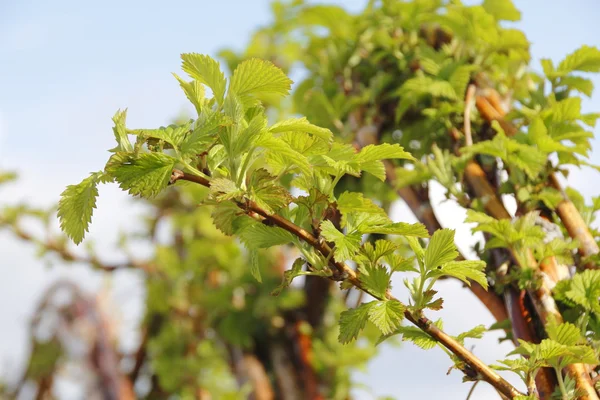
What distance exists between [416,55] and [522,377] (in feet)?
1.98

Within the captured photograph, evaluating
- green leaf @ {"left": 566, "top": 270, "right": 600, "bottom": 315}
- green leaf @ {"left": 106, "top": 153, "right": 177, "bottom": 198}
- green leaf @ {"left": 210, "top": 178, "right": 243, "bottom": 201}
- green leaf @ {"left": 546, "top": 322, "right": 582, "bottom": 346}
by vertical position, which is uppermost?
green leaf @ {"left": 106, "top": 153, "right": 177, "bottom": 198}

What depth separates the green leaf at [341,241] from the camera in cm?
51

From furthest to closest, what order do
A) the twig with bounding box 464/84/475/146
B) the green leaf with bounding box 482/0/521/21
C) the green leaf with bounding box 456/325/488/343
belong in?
the green leaf with bounding box 482/0/521/21 < the twig with bounding box 464/84/475/146 < the green leaf with bounding box 456/325/488/343

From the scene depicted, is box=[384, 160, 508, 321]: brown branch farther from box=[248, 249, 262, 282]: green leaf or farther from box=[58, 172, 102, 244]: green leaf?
box=[58, 172, 102, 244]: green leaf

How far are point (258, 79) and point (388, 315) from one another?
217 mm

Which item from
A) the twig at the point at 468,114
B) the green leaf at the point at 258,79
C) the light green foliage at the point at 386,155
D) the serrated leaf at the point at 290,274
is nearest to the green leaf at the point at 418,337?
the light green foliage at the point at 386,155

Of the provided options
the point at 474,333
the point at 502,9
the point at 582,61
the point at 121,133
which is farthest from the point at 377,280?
the point at 502,9

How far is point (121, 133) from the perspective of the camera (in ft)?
1.63

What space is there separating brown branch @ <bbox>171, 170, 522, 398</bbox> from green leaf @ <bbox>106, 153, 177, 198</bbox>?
0.05 ft

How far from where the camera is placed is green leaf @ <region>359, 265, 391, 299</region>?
54 centimetres

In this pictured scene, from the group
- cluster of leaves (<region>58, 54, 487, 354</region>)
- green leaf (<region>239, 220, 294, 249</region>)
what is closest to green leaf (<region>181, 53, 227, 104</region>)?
cluster of leaves (<region>58, 54, 487, 354</region>)

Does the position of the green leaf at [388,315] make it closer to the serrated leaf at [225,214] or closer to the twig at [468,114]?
the serrated leaf at [225,214]

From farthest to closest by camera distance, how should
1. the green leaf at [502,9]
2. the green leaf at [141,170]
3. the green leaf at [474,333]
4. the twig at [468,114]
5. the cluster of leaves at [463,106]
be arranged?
the green leaf at [502,9] < the twig at [468,114] < the cluster of leaves at [463,106] < the green leaf at [474,333] < the green leaf at [141,170]

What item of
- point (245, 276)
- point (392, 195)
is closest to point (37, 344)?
point (245, 276)
